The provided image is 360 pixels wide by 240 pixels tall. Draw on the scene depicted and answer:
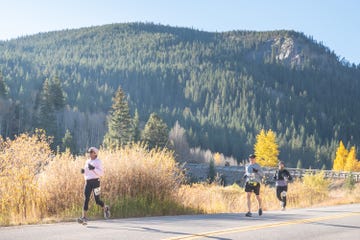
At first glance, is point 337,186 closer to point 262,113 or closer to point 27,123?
point 27,123

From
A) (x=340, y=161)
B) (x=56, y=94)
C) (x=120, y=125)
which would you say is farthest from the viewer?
(x=340, y=161)

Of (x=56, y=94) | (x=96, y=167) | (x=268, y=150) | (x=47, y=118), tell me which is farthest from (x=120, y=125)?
(x=96, y=167)

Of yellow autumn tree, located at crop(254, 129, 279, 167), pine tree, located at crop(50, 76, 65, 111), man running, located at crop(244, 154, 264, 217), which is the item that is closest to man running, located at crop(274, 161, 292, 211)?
man running, located at crop(244, 154, 264, 217)

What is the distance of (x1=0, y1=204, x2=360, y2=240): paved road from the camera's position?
8973 mm

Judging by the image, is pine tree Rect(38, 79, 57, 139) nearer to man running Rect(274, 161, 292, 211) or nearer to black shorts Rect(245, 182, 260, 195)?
man running Rect(274, 161, 292, 211)

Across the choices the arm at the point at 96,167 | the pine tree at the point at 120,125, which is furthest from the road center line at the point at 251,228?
the pine tree at the point at 120,125

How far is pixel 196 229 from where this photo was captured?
1002 cm

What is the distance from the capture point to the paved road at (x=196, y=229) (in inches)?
353

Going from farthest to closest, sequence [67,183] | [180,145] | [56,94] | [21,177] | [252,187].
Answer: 1. [180,145]
2. [56,94]
3. [252,187]
4. [67,183]
5. [21,177]

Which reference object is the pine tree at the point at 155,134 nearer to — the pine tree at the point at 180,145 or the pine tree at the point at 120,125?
the pine tree at the point at 120,125

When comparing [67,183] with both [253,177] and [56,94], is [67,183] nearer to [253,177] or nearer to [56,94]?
[253,177]

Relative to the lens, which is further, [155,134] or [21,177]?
[155,134]

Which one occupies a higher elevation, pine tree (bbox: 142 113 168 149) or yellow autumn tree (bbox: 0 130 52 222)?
pine tree (bbox: 142 113 168 149)

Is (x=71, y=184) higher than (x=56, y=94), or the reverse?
(x=56, y=94)
